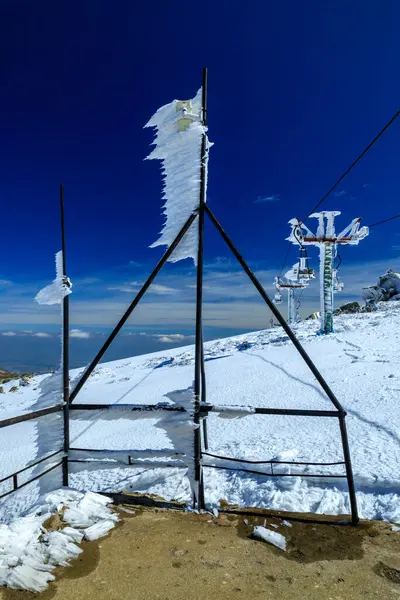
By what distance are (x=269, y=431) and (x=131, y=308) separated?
4.24m

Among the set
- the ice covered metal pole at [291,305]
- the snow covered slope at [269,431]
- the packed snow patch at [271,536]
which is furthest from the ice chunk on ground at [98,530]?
the ice covered metal pole at [291,305]

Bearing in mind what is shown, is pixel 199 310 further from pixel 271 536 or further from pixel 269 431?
pixel 269 431

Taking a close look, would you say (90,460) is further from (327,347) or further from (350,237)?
(350,237)

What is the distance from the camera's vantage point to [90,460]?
16.0 feet

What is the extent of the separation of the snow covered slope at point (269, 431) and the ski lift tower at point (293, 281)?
11923 millimetres

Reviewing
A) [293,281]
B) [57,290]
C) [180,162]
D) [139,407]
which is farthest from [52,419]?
[293,281]

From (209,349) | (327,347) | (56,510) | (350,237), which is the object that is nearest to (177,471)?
(56,510)

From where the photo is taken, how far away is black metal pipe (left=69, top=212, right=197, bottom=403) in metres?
4.69

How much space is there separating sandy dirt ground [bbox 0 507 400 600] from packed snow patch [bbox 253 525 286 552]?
58 mm

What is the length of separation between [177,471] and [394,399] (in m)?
5.17

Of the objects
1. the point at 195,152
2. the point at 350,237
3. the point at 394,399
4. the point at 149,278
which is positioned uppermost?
the point at 350,237

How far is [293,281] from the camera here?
1368 inches

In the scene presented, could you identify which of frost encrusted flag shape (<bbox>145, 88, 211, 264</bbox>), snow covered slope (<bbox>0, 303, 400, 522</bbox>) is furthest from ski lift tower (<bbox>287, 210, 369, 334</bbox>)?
frost encrusted flag shape (<bbox>145, 88, 211, 264</bbox>)

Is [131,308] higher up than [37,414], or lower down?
higher up
